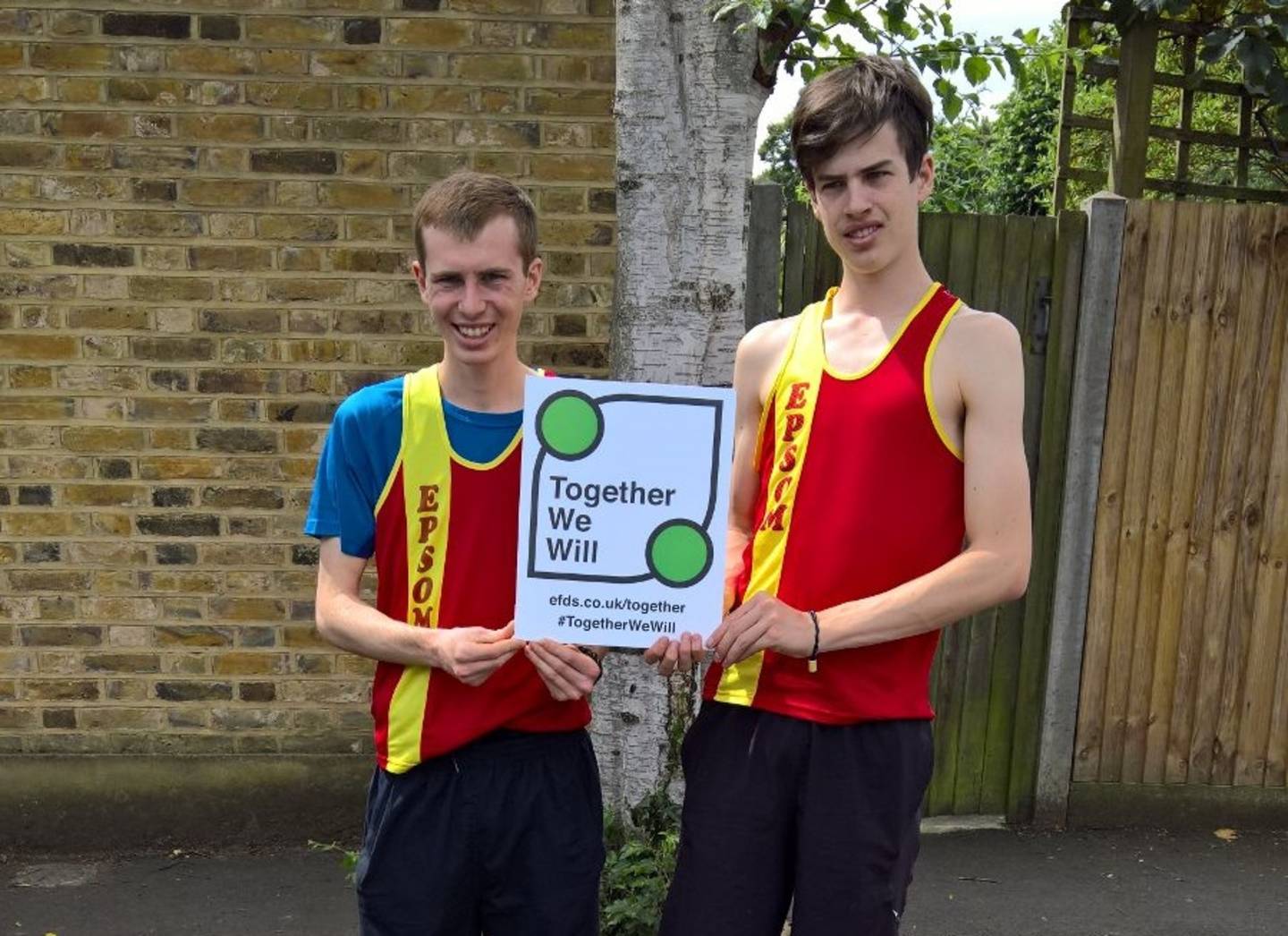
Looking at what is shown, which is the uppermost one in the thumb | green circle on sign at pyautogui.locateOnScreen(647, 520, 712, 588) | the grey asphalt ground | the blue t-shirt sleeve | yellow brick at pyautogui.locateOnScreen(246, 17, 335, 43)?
yellow brick at pyautogui.locateOnScreen(246, 17, 335, 43)

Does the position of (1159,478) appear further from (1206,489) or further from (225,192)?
(225,192)

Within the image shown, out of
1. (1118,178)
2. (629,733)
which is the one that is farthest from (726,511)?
(1118,178)

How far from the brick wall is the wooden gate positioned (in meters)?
1.03

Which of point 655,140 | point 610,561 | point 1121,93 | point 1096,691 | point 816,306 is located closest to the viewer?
point 610,561

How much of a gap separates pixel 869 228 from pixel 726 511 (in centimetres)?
55

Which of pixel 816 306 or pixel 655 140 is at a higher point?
pixel 655 140

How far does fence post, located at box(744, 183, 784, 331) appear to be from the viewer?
422 cm

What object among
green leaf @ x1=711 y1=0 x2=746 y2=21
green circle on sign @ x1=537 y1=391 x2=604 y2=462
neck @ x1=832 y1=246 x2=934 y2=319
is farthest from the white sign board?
green leaf @ x1=711 y1=0 x2=746 y2=21

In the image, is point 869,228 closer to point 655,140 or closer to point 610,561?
point 610,561

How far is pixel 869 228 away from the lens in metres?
2.20

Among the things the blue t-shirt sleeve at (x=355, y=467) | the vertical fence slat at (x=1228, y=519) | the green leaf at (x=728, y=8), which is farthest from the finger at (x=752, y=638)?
the vertical fence slat at (x=1228, y=519)

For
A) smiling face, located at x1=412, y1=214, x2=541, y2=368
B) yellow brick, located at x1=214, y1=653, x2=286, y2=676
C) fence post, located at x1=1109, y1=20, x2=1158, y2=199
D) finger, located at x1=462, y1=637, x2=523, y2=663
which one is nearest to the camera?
finger, located at x1=462, y1=637, x2=523, y2=663

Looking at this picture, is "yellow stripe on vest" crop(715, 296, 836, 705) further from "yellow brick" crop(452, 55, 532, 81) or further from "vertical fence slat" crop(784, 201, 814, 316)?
"yellow brick" crop(452, 55, 532, 81)

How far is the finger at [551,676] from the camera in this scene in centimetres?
213
